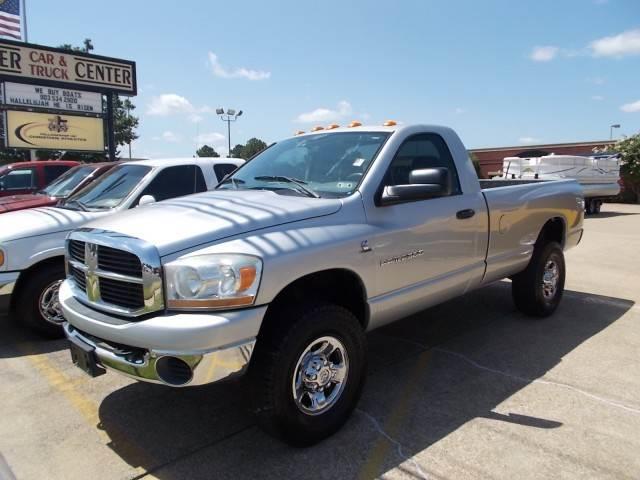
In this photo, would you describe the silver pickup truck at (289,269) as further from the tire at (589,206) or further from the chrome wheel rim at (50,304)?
the tire at (589,206)

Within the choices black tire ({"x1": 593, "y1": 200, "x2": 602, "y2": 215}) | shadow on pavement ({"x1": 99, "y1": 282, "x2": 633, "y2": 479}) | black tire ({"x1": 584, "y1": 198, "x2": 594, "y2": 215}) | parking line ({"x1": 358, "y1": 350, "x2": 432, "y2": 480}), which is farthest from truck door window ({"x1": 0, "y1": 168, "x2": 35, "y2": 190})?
black tire ({"x1": 593, "y1": 200, "x2": 602, "y2": 215})

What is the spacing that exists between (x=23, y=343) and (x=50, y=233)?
1158mm

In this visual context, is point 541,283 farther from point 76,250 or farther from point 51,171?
point 51,171

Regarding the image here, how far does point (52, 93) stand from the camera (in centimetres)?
1848

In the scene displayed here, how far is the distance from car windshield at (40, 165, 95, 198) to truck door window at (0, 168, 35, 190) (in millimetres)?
3235

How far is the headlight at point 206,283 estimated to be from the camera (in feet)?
8.79

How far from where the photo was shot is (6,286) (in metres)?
4.71

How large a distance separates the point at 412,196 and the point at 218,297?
4.94ft

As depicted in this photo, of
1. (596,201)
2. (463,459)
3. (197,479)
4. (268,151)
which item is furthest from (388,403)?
(596,201)

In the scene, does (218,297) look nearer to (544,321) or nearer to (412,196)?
(412,196)

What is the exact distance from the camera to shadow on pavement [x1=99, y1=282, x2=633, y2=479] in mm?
2996

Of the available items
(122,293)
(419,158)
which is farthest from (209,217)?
(419,158)

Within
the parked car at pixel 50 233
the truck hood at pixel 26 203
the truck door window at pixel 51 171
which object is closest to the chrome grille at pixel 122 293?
the parked car at pixel 50 233

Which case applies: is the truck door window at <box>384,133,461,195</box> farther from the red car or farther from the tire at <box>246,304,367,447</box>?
the red car
